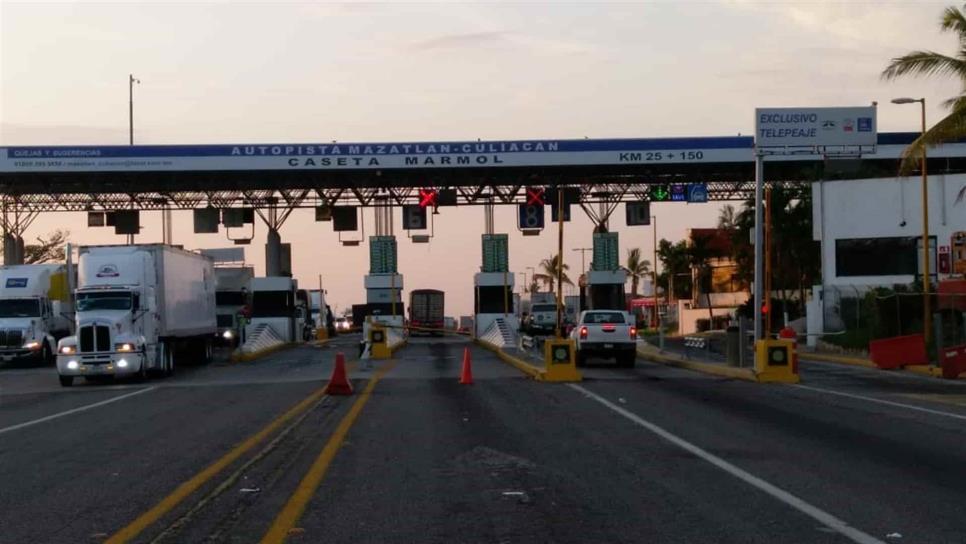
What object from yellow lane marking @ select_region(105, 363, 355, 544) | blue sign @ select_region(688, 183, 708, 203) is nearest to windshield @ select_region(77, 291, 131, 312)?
yellow lane marking @ select_region(105, 363, 355, 544)

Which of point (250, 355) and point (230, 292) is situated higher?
point (230, 292)

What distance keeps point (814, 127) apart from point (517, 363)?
1093 cm

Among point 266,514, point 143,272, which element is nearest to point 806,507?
point 266,514

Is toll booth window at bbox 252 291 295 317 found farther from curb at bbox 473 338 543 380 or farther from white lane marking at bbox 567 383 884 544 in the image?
white lane marking at bbox 567 383 884 544

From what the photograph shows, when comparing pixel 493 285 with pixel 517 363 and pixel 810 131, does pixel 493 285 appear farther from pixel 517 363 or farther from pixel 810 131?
pixel 810 131

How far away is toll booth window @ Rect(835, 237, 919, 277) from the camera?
55.7 m

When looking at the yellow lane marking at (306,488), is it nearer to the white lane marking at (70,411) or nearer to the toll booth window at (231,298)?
the white lane marking at (70,411)

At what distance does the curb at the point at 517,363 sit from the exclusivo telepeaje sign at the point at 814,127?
28.2 feet

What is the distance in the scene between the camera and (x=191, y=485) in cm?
1307

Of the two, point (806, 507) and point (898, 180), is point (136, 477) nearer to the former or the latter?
point (806, 507)

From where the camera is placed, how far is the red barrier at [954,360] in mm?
31625

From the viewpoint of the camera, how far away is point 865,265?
184 ft

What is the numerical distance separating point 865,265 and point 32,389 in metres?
36.8

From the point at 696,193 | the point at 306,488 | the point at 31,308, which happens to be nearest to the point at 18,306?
the point at 31,308
